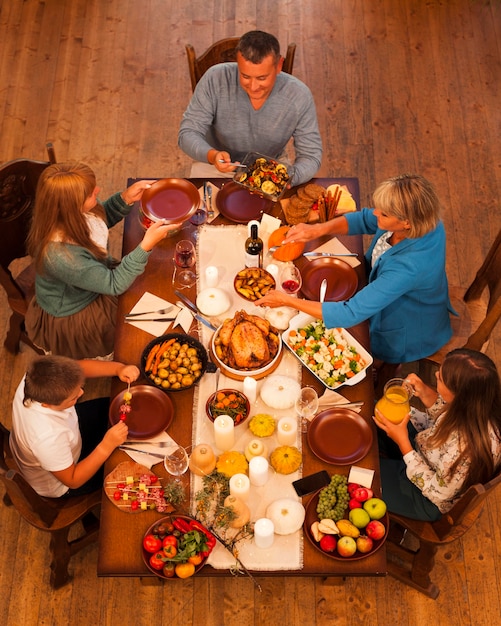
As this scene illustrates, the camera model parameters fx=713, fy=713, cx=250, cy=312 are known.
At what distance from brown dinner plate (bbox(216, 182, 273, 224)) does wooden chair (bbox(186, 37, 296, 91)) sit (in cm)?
69

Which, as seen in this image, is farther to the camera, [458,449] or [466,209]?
[466,209]

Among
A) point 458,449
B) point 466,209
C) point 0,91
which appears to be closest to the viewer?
point 458,449

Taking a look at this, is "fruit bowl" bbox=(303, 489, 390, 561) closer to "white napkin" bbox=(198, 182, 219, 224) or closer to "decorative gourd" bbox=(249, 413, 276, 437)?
"decorative gourd" bbox=(249, 413, 276, 437)

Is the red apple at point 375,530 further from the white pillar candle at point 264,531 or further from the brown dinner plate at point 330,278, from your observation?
the brown dinner plate at point 330,278

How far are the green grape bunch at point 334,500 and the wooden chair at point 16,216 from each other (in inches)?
67.5

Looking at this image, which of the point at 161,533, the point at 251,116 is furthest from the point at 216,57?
the point at 161,533

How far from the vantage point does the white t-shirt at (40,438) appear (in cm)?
247

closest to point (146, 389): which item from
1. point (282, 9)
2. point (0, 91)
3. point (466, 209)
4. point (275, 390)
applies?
point (275, 390)

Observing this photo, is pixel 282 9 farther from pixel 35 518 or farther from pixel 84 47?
pixel 35 518

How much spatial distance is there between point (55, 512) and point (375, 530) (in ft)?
3.94

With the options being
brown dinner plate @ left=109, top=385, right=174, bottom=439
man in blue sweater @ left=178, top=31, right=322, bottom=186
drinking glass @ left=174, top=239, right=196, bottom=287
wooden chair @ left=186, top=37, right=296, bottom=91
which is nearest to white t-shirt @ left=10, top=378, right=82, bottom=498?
brown dinner plate @ left=109, top=385, right=174, bottom=439

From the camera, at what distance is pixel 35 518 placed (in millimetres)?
2568

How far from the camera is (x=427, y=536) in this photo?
2656 millimetres

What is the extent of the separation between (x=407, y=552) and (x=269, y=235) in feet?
4.82
